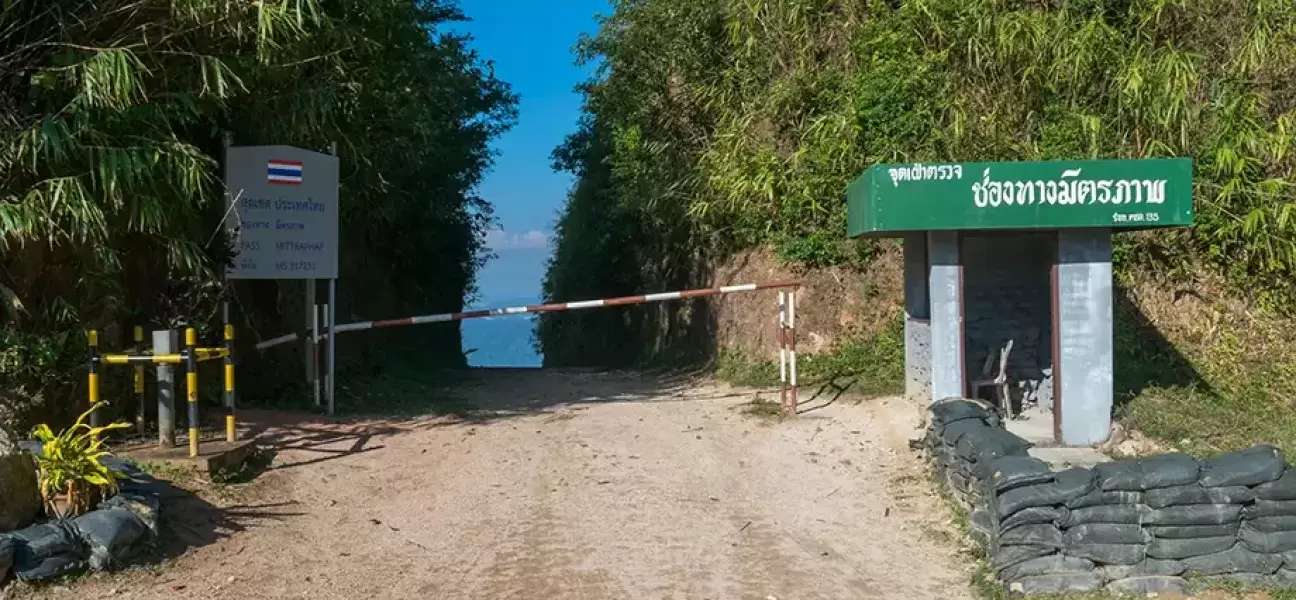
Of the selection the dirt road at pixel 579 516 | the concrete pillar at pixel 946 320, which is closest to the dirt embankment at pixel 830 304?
the dirt road at pixel 579 516

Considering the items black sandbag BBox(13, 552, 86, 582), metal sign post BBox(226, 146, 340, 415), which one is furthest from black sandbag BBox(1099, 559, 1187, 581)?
metal sign post BBox(226, 146, 340, 415)

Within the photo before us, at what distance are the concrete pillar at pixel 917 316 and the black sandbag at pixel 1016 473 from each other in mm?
3332

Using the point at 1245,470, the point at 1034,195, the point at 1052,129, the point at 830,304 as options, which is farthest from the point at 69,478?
the point at 1052,129

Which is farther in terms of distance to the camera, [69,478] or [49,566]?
[69,478]

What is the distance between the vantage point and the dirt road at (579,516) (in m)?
5.47

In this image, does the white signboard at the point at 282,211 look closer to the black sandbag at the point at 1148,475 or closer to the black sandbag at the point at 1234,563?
the black sandbag at the point at 1148,475

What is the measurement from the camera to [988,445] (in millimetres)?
6152

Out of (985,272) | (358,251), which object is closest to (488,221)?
(358,251)

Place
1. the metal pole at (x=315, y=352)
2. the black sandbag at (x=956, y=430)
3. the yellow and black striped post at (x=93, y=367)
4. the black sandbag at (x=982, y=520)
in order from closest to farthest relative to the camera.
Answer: the black sandbag at (x=982, y=520), the black sandbag at (x=956, y=430), the yellow and black striped post at (x=93, y=367), the metal pole at (x=315, y=352)

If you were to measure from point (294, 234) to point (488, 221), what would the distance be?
770 inches

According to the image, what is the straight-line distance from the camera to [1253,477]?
5199mm

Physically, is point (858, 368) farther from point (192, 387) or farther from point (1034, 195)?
point (192, 387)

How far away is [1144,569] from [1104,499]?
0.43 metres

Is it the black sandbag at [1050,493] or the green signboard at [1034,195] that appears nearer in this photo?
the black sandbag at [1050,493]
